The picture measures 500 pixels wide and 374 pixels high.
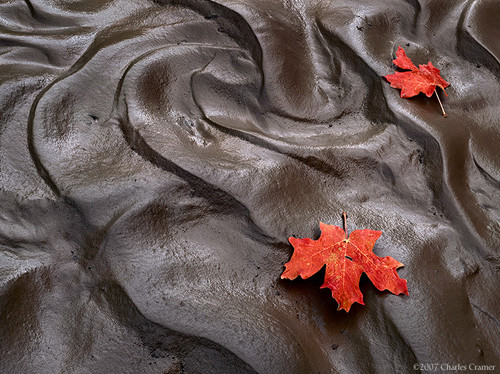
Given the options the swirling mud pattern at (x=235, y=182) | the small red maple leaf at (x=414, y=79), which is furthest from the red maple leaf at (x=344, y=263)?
the small red maple leaf at (x=414, y=79)

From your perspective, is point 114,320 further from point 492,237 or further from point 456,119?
point 456,119

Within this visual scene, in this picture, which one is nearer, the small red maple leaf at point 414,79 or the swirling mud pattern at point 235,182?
the swirling mud pattern at point 235,182

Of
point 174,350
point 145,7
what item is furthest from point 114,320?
point 145,7

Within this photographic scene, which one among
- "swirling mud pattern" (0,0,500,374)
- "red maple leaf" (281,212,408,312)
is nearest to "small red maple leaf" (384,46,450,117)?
"swirling mud pattern" (0,0,500,374)

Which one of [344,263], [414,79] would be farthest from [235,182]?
[414,79]

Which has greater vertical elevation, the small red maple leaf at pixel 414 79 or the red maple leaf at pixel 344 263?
the small red maple leaf at pixel 414 79

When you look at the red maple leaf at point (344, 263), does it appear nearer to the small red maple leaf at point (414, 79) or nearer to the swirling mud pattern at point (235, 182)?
the swirling mud pattern at point (235, 182)

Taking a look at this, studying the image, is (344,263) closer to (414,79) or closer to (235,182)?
(235,182)
